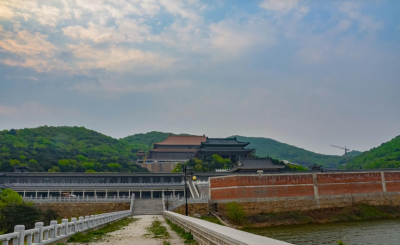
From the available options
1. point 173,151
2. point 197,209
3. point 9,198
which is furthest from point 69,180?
point 173,151

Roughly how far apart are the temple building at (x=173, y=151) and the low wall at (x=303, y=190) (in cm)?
4723

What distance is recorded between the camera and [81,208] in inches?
1697

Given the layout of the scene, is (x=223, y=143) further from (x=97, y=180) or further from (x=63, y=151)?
(x=63, y=151)

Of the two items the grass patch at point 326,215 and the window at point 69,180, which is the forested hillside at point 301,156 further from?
the window at point 69,180

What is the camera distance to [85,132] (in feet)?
407

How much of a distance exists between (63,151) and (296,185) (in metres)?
66.7

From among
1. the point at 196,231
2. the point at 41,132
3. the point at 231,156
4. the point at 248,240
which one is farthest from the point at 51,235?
the point at 41,132

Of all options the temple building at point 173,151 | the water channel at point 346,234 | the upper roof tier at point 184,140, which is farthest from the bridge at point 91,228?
the upper roof tier at point 184,140

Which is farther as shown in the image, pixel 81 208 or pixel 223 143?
pixel 223 143

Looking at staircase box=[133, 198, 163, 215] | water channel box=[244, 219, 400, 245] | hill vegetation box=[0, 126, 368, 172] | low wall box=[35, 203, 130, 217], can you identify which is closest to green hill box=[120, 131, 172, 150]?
hill vegetation box=[0, 126, 368, 172]

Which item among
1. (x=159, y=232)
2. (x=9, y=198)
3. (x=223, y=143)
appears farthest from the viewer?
(x=223, y=143)

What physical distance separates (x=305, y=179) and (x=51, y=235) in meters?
36.1

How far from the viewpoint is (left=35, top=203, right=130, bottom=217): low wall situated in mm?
42844

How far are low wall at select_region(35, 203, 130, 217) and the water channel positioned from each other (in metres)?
17.9
